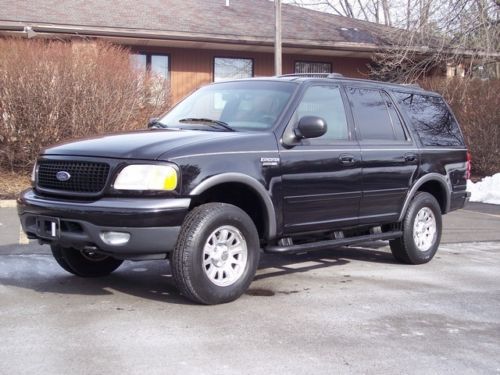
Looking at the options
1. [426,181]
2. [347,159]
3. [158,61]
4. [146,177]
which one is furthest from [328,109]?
[158,61]

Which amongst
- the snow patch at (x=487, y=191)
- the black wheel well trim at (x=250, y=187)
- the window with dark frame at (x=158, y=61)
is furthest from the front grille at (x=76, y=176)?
the window with dark frame at (x=158, y=61)

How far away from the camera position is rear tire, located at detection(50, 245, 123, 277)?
6363mm

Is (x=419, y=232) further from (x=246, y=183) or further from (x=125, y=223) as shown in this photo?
(x=125, y=223)

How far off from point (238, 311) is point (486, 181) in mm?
10539

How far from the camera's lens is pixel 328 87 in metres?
6.68

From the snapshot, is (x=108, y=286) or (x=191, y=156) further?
(x=108, y=286)

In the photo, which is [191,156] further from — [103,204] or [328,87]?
[328,87]

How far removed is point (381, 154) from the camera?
271 inches

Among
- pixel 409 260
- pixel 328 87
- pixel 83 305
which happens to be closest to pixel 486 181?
pixel 409 260

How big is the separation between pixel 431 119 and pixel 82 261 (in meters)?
4.34

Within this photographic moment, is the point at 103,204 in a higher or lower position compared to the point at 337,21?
lower

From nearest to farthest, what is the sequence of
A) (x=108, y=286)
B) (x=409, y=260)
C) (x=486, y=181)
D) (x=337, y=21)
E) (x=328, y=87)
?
(x=108, y=286) < (x=328, y=87) < (x=409, y=260) < (x=486, y=181) < (x=337, y=21)

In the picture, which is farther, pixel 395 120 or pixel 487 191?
pixel 487 191

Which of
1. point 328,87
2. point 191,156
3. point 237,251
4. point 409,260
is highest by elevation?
point 328,87
